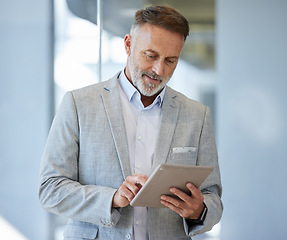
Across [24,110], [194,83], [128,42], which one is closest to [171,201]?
[128,42]

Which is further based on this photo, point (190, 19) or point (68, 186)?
point (190, 19)

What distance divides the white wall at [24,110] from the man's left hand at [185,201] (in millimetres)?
2321

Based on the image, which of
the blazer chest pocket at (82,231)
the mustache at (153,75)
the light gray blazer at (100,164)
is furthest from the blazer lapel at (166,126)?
the blazer chest pocket at (82,231)

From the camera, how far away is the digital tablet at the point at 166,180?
138cm

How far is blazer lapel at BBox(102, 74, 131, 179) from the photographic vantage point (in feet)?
5.57

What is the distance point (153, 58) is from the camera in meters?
1.81

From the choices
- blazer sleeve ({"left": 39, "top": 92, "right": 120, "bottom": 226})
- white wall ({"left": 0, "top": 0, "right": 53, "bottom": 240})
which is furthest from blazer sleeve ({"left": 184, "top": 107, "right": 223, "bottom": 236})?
white wall ({"left": 0, "top": 0, "right": 53, "bottom": 240})

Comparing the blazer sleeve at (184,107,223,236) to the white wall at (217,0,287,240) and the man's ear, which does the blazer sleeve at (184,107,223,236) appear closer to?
the man's ear

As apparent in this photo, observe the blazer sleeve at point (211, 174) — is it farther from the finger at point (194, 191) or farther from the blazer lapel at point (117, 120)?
the blazer lapel at point (117, 120)

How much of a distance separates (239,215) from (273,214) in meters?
0.27

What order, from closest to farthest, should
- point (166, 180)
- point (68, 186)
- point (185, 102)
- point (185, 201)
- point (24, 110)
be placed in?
point (166, 180)
point (185, 201)
point (68, 186)
point (185, 102)
point (24, 110)

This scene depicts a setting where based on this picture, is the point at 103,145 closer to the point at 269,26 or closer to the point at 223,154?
the point at 223,154

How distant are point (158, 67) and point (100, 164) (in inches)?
17.3

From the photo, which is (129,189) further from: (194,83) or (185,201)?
(194,83)
